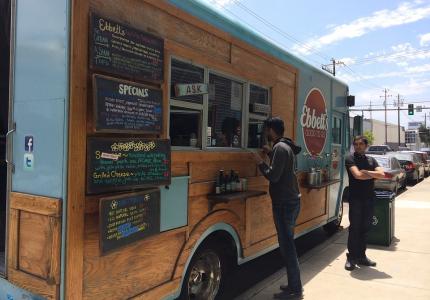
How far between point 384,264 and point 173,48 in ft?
15.0

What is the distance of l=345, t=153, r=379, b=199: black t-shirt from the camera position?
5.84 metres

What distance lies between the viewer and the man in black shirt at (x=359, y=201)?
583cm

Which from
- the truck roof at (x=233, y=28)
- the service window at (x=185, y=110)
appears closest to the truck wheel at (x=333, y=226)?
the truck roof at (x=233, y=28)

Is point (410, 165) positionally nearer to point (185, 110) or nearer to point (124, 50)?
point (185, 110)

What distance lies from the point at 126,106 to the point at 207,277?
211 centimetres

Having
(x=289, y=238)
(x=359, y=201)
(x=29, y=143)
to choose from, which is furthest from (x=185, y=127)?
(x=359, y=201)

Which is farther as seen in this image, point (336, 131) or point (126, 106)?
point (336, 131)

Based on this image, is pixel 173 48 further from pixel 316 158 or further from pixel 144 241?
pixel 316 158

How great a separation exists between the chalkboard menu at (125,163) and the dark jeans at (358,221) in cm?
351

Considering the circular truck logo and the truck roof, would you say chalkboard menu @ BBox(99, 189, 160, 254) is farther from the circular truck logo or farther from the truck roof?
the circular truck logo

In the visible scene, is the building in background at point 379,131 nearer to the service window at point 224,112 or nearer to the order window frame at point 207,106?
the order window frame at point 207,106

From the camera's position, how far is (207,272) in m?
4.26

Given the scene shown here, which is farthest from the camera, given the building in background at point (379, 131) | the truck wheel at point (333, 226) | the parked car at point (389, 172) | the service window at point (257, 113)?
the building in background at point (379, 131)

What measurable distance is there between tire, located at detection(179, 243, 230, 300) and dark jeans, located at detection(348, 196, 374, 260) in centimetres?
237
